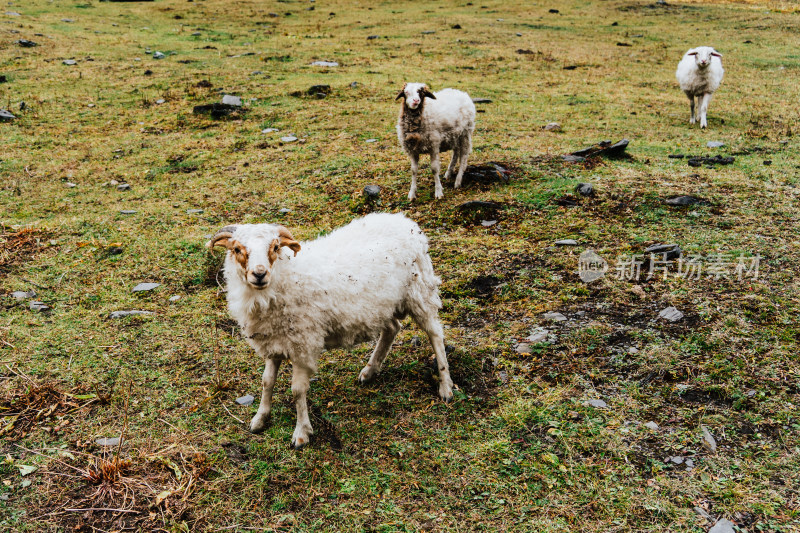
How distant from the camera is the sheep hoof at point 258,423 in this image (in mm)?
4520

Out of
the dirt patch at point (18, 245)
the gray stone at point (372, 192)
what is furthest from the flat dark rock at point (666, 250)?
the dirt patch at point (18, 245)

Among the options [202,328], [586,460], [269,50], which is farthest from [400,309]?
[269,50]

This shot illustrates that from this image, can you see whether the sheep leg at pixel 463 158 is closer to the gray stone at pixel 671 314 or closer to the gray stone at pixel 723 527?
the gray stone at pixel 671 314

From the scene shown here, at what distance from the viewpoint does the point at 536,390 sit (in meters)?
4.82

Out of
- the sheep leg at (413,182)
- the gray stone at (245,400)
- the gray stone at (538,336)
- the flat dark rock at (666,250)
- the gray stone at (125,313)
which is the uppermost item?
the sheep leg at (413,182)

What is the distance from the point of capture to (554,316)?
230 inches

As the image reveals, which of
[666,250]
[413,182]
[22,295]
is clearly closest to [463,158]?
[413,182]

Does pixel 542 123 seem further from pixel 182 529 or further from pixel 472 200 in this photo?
pixel 182 529

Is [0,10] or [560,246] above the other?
[0,10]

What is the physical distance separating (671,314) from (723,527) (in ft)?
8.46

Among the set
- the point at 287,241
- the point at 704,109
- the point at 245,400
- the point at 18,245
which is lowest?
the point at 245,400

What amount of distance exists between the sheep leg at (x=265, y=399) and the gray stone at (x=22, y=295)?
12.8 ft

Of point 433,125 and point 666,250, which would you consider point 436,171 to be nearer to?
point 433,125

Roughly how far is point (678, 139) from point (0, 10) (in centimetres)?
2982
